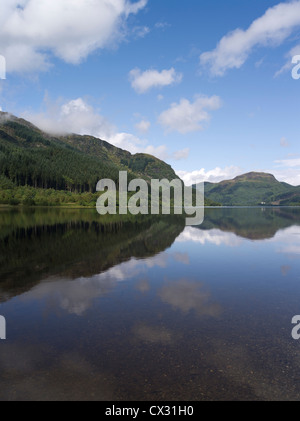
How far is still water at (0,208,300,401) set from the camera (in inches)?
414

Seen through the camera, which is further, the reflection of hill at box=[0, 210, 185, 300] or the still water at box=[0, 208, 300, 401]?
the reflection of hill at box=[0, 210, 185, 300]

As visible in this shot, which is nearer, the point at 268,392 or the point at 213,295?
the point at 268,392

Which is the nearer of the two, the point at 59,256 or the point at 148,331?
the point at 148,331

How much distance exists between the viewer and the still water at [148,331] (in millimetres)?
10516

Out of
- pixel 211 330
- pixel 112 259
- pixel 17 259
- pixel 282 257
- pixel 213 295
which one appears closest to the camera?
pixel 211 330

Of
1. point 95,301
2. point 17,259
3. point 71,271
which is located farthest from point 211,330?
point 17,259

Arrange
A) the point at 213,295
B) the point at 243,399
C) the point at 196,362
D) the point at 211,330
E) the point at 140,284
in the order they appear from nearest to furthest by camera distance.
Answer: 1. the point at 243,399
2. the point at 196,362
3. the point at 211,330
4. the point at 213,295
5. the point at 140,284


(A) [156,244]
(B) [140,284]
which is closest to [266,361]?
(B) [140,284]

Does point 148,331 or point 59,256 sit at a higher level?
point 59,256

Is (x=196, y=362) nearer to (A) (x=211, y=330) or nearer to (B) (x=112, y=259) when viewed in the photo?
(A) (x=211, y=330)

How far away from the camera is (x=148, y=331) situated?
604 inches

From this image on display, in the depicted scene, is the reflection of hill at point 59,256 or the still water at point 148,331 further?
the reflection of hill at point 59,256

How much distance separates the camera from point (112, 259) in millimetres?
36000

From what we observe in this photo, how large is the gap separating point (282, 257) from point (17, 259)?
3595cm
